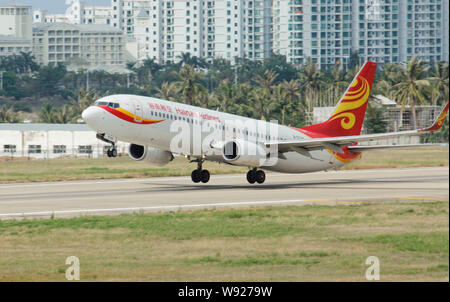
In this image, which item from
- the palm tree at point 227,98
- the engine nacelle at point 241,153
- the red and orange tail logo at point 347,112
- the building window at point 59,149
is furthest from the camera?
the palm tree at point 227,98

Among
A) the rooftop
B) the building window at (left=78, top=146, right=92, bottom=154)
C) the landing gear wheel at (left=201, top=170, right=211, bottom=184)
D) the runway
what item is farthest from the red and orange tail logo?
the rooftop

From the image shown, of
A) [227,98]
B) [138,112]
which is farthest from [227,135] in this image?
[227,98]

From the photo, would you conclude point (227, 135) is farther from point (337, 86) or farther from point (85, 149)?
point (337, 86)

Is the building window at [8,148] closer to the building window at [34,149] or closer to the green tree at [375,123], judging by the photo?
the building window at [34,149]

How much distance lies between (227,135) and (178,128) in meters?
3.41

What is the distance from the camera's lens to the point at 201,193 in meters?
44.2

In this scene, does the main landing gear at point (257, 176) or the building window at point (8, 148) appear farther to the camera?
the building window at point (8, 148)

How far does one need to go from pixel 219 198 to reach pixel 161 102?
738 centimetres

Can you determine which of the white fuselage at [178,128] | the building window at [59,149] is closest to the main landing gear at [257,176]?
the white fuselage at [178,128]

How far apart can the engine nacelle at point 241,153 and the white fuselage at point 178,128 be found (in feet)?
1.62

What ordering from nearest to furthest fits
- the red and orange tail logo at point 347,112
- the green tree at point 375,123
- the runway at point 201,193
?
the runway at point 201,193 < the red and orange tail logo at point 347,112 < the green tree at point 375,123

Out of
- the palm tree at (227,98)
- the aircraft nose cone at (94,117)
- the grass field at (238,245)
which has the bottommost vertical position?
the grass field at (238,245)

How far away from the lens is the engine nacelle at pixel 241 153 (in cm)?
4494

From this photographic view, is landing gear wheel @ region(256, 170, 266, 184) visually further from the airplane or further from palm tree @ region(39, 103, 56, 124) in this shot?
palm tree @ region(39, 103, 56, 124)
